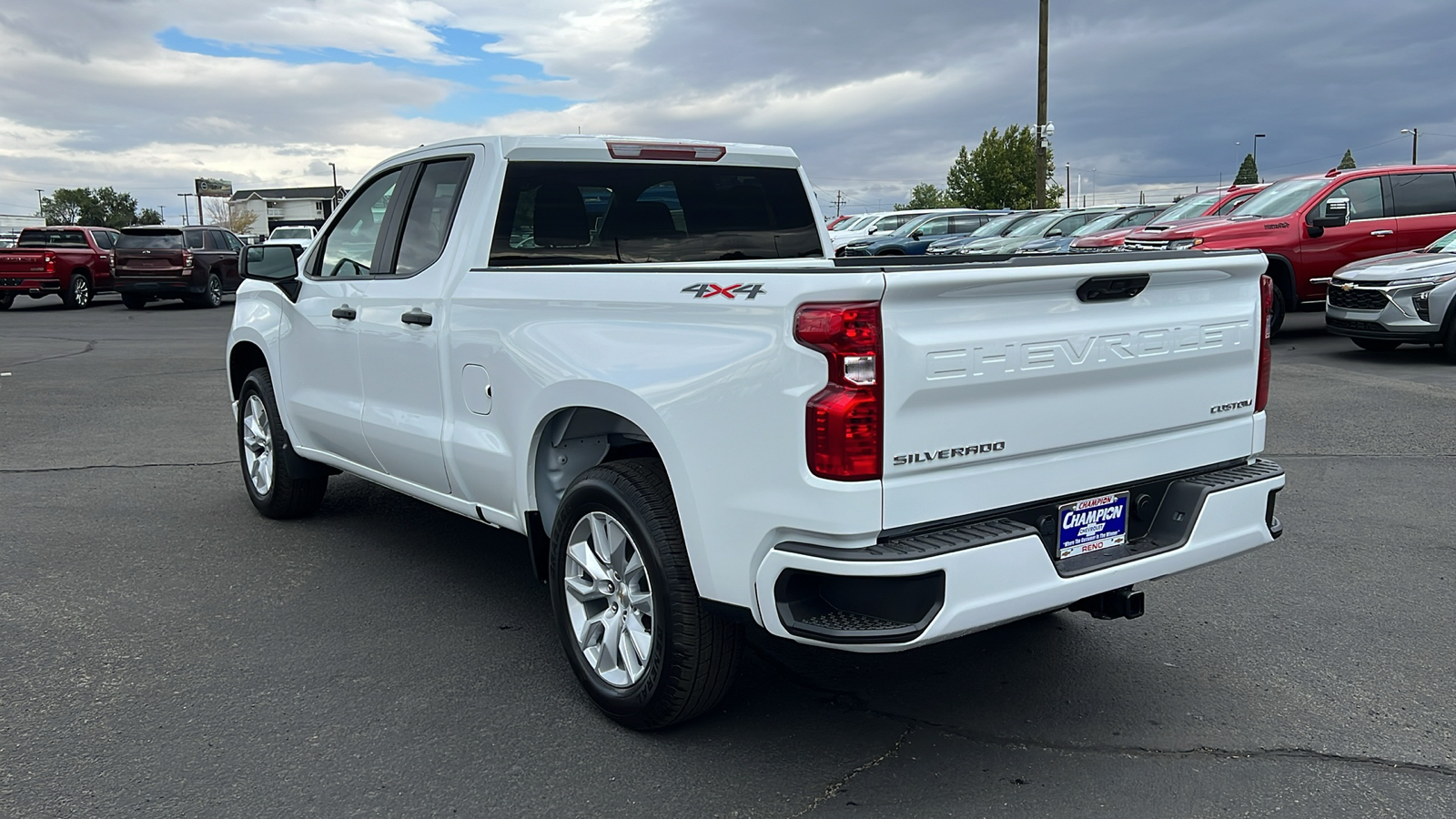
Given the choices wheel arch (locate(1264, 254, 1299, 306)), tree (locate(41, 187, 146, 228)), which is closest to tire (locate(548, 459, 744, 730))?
wheel arch (locate(1264, 254, 1299, 306))

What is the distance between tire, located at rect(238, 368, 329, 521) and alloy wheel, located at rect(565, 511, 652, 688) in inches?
114

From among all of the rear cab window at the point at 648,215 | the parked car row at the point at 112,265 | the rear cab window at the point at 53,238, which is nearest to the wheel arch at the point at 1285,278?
the rear cab window at the point at 648,215

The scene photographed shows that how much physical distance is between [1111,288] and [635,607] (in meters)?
1.71

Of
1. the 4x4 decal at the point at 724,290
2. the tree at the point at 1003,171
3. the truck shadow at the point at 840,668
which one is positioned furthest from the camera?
the tree at the point at 1003,171

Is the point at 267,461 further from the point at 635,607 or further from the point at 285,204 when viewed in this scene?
the point at 285,204

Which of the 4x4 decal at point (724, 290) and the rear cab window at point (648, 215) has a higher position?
the rear cab window at point (648, 215)

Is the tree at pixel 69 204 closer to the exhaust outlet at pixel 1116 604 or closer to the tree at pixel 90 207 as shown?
the tree at pixel 90 207

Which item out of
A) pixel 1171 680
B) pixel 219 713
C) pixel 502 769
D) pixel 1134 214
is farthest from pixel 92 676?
pixel 1134 214

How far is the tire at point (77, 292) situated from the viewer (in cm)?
2422

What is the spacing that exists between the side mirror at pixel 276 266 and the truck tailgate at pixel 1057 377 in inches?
150

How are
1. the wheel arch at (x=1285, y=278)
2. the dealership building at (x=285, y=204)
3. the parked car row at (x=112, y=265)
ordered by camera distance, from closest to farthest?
1. the wheel arch at (x=1285, y=278)
2. the parked car row at (x=112, y=265)
3. the dealership building at (x=285, y=204)

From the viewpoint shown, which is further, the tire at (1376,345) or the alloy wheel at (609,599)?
the tire at (1376,345)

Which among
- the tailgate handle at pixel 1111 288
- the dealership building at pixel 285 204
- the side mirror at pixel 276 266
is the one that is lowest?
the tailgate handle at pixel 1111 288

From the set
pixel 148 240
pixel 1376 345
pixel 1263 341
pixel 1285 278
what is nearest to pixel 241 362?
pixel 1263 341
